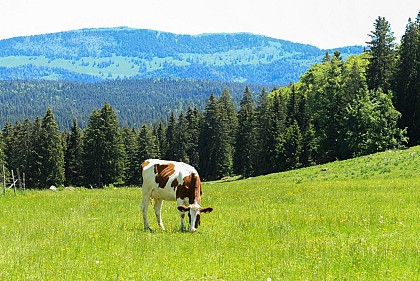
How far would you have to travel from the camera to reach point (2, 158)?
88.3 meters

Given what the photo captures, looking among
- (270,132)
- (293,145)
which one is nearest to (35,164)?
(270,132)

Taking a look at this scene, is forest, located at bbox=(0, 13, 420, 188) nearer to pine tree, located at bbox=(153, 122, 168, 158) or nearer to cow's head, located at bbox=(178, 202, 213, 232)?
pine tree, located at bbox=(153, 122, 168, 158)

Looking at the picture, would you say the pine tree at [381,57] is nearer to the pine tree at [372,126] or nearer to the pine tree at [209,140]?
the pine tree at [372,126]

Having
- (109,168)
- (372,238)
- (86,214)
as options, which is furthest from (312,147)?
(372,238)

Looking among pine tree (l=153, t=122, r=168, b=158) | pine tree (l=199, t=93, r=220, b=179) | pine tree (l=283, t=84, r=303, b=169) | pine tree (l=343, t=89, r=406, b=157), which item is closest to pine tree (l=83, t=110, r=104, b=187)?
pine tree (l=153, t=122, r=168, b=158)

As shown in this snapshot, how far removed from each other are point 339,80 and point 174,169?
6127 centimetres

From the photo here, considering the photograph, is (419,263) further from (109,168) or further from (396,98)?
(109,168)

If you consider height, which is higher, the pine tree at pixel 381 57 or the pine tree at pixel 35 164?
the pine tree at pixel 381 57

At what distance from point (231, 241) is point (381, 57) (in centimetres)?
6815

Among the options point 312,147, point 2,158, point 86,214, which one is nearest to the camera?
point 86,214

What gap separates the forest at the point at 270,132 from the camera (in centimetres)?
7044

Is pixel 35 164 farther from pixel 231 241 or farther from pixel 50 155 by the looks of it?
pixel 231 241

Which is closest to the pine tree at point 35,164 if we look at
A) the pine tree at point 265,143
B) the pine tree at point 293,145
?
the pine tree at point 265,143

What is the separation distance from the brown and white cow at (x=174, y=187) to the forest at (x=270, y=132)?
50.4m
